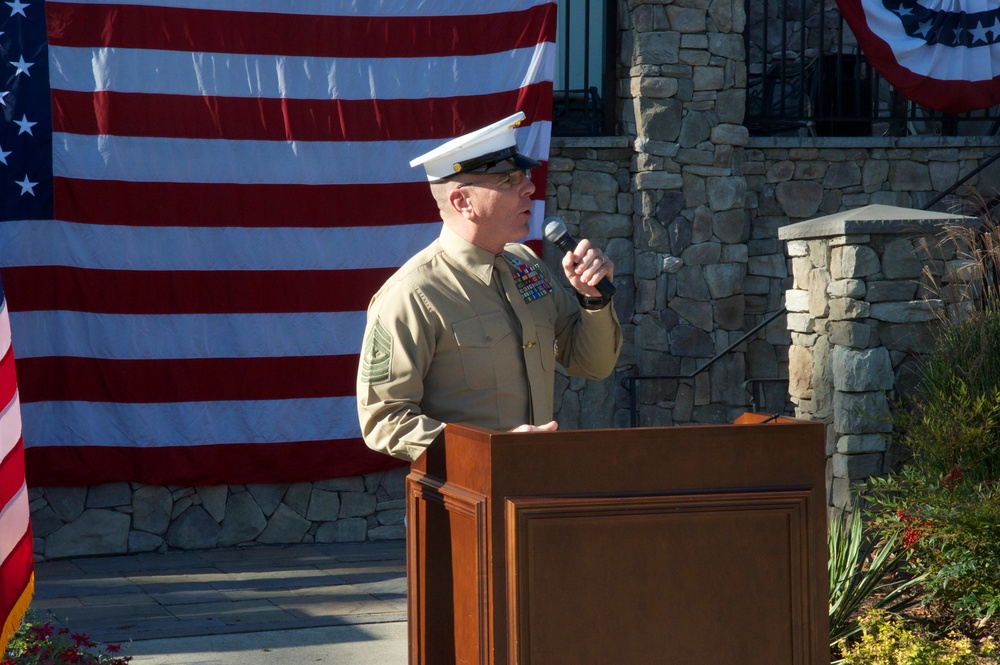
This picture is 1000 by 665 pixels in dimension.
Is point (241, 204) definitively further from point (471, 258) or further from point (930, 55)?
point (930, 55)

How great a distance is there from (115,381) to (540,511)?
4.38 m

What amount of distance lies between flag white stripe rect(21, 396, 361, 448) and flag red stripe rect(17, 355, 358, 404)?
0.04 m

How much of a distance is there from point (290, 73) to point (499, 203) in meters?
3.81

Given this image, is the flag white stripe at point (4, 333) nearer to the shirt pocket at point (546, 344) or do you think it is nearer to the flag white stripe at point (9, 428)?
the flag white stripe at point (9, 428)

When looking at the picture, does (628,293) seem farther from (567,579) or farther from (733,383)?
(567,579)

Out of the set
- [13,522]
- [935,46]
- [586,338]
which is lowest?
[13,522]

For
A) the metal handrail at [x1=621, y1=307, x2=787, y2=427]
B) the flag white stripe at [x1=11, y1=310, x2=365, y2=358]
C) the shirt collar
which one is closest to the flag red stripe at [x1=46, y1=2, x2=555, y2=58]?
the flag white stripe at [x1=11, y1=310, x2=365, y2=358]

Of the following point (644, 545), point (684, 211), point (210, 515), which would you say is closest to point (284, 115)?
point (210, 515)

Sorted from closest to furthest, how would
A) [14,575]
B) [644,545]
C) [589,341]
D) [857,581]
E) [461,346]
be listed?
[644,545] → [461,346] → [589,341] → [14,575] → [857,581]

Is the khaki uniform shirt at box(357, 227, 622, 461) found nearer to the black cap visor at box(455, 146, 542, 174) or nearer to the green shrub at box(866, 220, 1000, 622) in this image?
the black cap visor at box(455, 146, 542, 174)

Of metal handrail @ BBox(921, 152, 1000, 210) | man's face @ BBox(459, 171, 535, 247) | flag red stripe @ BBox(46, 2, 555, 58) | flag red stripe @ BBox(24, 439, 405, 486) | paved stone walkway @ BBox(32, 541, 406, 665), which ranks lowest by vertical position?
paved stone walkway @ BBox(32, 541, 406, 665)

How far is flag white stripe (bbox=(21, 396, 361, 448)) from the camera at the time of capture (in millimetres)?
5742

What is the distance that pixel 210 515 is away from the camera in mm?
6164

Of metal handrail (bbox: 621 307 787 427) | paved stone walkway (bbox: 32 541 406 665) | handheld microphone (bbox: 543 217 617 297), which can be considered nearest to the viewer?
handheld microphone (bbox: 543 217 617 297)
